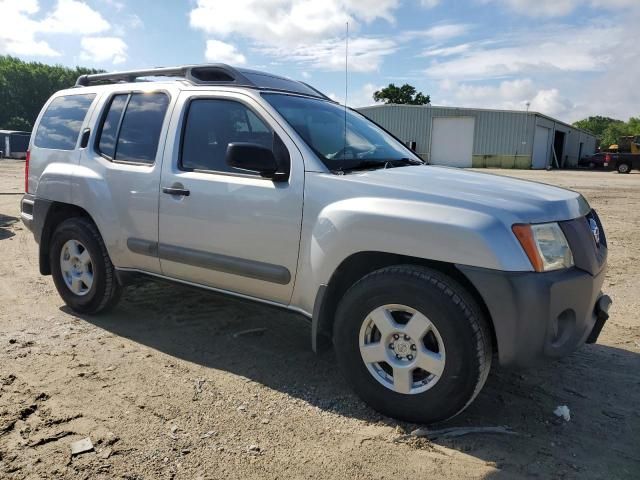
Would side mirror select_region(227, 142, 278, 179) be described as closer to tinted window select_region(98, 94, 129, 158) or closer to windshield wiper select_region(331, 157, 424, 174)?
windshield wiper select_region(331, 157, 424, 174)

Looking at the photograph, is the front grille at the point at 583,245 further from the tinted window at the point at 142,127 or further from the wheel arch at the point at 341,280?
the tinted window at the point at 142,127

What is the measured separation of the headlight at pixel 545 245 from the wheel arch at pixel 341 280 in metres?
0.44

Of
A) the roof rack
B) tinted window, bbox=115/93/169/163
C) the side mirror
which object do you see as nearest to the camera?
the side mirror

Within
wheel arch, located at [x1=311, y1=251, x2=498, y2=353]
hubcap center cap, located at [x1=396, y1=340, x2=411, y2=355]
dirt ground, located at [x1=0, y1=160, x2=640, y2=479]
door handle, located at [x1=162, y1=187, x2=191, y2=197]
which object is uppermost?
door handle, located at [x1=162, y1=187, x2=191, y2=197]

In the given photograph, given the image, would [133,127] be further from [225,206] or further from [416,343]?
[416,343]

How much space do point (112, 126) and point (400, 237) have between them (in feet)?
9.14

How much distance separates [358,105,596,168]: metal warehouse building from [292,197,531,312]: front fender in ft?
118

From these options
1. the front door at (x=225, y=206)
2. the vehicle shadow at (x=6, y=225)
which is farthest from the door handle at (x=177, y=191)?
the vehicle shadow at (x=6, y=225)

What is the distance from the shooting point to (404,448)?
9.05 feet

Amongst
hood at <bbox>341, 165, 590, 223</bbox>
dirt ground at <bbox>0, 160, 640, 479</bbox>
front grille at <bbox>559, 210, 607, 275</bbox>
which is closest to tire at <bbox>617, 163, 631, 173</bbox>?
dirt ground at <bbox>0, 160, 640, 479</bbox>

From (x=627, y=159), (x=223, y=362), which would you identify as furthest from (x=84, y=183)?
(x=627, y=159)

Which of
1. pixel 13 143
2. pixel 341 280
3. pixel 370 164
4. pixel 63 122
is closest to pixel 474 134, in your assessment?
pixel 13 143

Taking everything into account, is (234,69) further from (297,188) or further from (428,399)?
(428,399)

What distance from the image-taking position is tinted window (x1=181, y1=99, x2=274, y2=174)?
3.67 m
